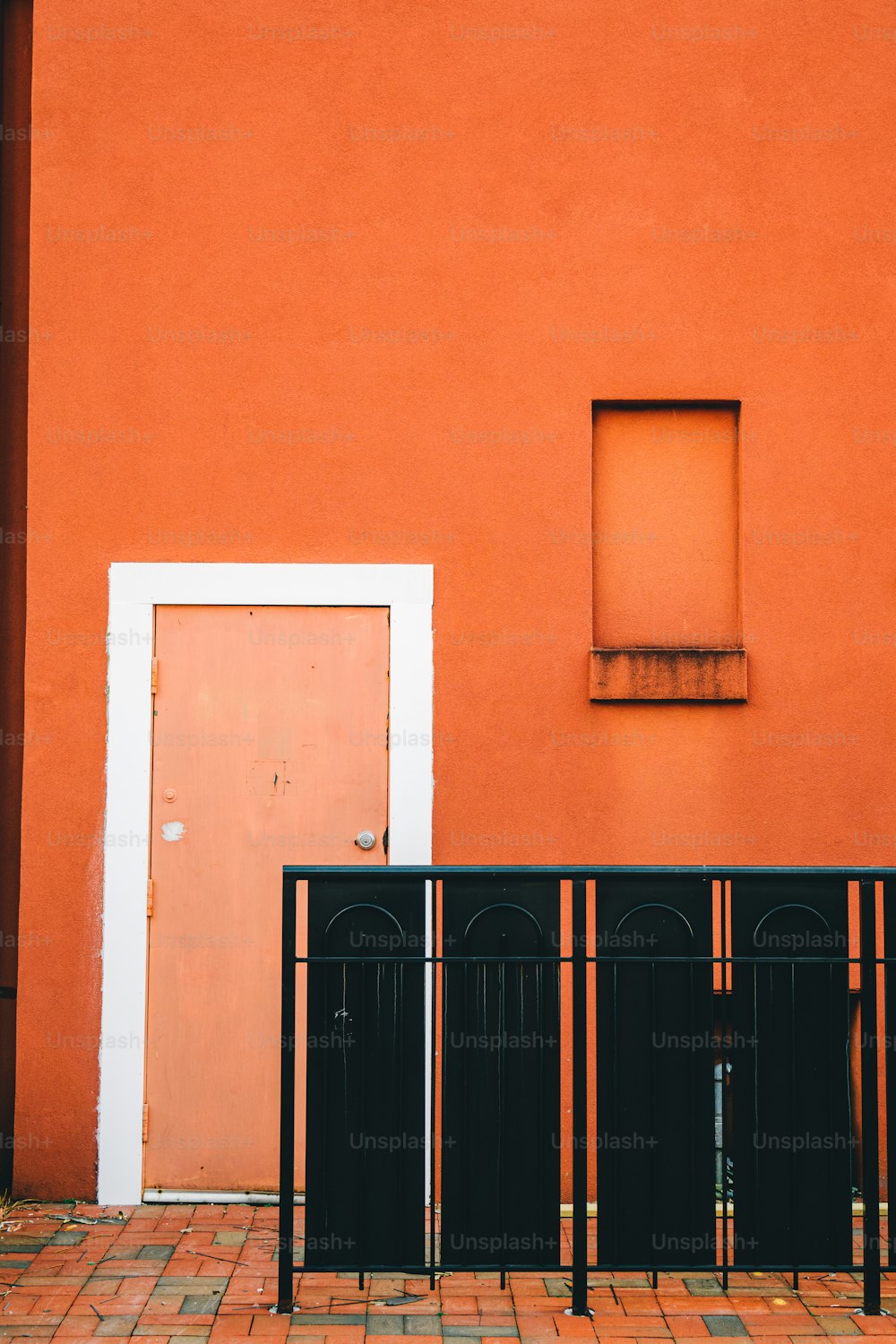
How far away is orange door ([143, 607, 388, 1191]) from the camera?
5.18 metres

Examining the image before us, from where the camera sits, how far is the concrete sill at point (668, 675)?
5.20m

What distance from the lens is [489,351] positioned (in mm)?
5285

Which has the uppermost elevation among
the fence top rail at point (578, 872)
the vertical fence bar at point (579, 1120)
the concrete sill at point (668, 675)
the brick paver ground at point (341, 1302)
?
the concrete sill at point (668, 675)

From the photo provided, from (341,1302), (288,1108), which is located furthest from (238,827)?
(341,1302)

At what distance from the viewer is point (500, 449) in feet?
17.3

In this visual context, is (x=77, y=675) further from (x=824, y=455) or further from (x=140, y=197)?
(x=824, y=455)

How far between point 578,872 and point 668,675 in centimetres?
145

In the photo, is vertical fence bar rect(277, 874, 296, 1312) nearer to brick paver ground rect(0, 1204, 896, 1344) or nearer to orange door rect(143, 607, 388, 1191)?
brick paver ground rect(0, 1204, 896, 1344)

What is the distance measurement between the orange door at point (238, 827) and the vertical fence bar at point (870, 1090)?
2080 millimetres

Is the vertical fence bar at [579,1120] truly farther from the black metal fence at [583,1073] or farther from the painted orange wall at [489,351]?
the painted orange wall at [489,351]

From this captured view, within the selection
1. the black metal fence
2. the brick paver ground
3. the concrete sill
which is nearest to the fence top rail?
the black metal fence

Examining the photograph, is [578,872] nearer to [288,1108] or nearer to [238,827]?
[288,1108]

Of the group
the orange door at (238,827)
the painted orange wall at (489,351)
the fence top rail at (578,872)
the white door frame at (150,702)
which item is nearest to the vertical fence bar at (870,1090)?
the fence top rail at (578,872)

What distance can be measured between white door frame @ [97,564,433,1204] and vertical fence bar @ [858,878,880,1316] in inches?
74.9
